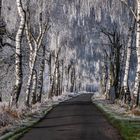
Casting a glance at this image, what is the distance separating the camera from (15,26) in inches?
2143

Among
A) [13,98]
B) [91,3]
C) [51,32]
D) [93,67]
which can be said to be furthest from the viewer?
[93,67]

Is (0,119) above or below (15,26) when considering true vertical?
below

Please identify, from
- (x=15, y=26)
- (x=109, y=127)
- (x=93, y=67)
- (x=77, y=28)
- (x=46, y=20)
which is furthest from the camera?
(x=93, y=67)

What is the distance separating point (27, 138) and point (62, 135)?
4.60 ft

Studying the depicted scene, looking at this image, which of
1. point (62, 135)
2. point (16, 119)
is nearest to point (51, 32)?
point (16, 119)

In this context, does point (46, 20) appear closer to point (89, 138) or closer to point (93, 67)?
point (89, 138)

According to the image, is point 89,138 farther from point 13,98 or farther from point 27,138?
point 13,98

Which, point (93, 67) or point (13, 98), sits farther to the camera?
point (93, 67)

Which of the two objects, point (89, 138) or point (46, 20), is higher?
point (46, 20)

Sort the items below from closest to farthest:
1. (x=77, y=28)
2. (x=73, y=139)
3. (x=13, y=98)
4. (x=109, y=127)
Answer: (x=73, y=139), (x=109, y=127), (x=13, y=98), (x=77, y=28)

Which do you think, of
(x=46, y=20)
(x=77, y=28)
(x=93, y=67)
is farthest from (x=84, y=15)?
(x=46, y=20)

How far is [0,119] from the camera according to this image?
20562 millimetres

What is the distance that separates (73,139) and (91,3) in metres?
96.9

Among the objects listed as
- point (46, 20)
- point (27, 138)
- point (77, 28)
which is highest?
point (77, 28)
